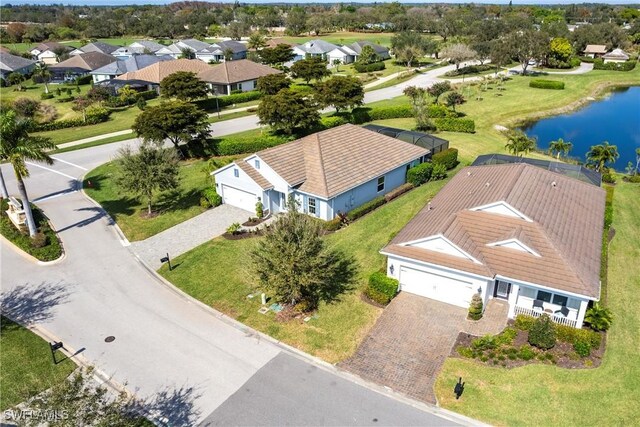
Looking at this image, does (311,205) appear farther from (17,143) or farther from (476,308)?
(17,143)

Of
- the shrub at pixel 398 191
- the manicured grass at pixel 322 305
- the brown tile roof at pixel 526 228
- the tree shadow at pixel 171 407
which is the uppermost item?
the brown tile roof at pixel 526 228

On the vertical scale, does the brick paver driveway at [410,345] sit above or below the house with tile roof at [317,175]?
below

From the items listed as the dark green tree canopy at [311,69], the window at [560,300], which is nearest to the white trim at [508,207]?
the window at [560,300]

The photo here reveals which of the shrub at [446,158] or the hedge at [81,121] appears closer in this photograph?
the shrub at [446,158]

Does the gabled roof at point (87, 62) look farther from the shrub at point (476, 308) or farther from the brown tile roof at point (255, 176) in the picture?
the shrub at point (476, 308)

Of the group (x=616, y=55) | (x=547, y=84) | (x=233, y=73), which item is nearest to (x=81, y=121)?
(x=233, y=73)

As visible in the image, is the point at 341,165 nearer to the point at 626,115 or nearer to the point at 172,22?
the point at 626,115

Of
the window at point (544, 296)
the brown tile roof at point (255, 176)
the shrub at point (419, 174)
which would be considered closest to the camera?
the window at point (544, 296)
